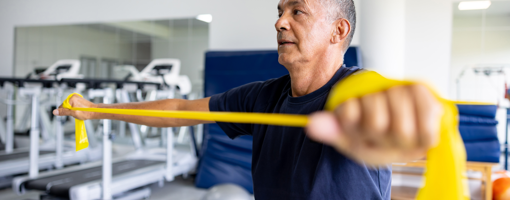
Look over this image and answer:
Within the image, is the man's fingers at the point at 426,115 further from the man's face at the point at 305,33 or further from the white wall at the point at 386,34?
the white wall at the point at 386,34

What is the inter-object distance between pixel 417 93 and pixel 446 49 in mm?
4521

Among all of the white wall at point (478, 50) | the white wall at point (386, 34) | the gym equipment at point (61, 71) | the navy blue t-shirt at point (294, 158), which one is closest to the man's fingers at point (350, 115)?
the navy blue t-shirt at point (294, 158)

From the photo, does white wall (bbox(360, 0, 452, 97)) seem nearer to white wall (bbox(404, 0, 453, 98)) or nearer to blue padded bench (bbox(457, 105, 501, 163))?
white wall (bbox(404, 0, 453, 98))

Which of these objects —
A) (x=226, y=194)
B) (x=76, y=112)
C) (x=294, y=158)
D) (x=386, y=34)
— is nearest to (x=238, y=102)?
(x=294, y=158)

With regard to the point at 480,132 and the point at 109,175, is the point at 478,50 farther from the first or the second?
the point at 109,175

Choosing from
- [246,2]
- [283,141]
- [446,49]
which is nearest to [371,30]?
[446,49]

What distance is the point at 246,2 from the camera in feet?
17.6

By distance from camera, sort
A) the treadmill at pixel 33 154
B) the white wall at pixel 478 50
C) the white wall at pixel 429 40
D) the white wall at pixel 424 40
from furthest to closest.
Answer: the white wall at pixel 478 50 → the white wall at pixel 429 40 → the white wall at pixel 424 40 → the treadmill at pixel 33 154

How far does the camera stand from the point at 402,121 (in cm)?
38

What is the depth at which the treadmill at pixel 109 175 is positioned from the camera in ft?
9.38

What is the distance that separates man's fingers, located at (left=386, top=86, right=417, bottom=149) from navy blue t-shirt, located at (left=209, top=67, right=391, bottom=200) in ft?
1.60

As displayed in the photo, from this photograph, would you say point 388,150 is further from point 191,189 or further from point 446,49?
point 446,49

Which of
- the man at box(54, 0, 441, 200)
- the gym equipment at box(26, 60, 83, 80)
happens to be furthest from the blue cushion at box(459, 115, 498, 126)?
the gym equipment at box(26, 60, 83, 80)

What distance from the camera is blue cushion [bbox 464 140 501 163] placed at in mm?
2771
